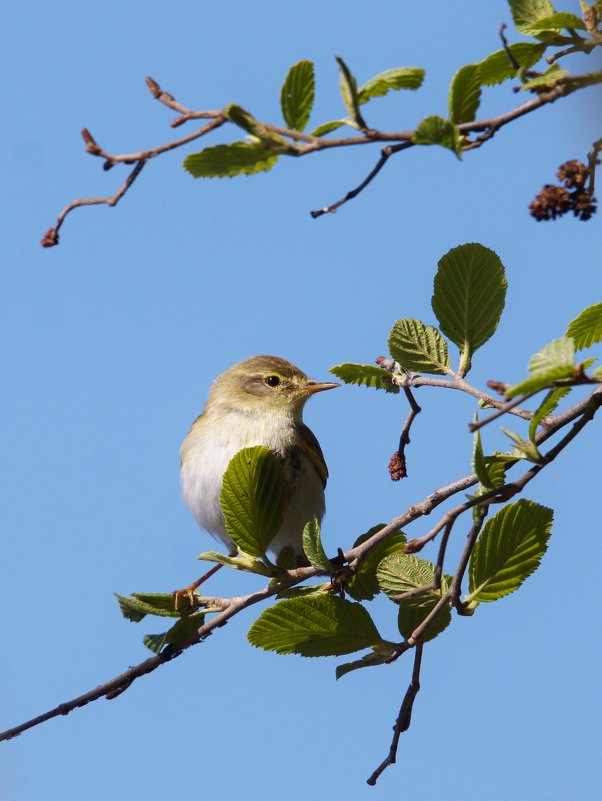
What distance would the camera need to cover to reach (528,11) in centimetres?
221

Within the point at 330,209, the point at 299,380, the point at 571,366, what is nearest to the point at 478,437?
the point at 571,366

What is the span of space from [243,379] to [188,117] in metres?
4.10

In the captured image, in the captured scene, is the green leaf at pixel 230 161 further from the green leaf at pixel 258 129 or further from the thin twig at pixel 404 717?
the thin twig at pixel 404 717

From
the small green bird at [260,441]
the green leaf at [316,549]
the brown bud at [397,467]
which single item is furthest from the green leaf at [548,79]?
the small green bird at [260,441]

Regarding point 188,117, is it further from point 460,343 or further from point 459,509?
point 460,343

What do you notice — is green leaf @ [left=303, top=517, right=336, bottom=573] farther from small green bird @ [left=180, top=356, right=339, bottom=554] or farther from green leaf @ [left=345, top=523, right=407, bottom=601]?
small green bird @ [left=180, top=356, right=339, bottom=554]

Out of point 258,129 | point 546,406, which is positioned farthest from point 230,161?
point 546,406

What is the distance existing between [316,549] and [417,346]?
0.64 metres

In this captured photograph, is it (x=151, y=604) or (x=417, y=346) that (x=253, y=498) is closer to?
(x=151, y=604)

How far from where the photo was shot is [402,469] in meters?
2.93

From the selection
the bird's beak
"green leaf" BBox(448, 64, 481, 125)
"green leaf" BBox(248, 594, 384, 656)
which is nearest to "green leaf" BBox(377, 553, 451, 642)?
"green leaf" BBox(248, 594, 384, 656)

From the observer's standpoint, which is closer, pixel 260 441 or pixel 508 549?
pixel 508 549

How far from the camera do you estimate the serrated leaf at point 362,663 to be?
102 inches

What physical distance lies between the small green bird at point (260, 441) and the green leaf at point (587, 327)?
2.56 metres
